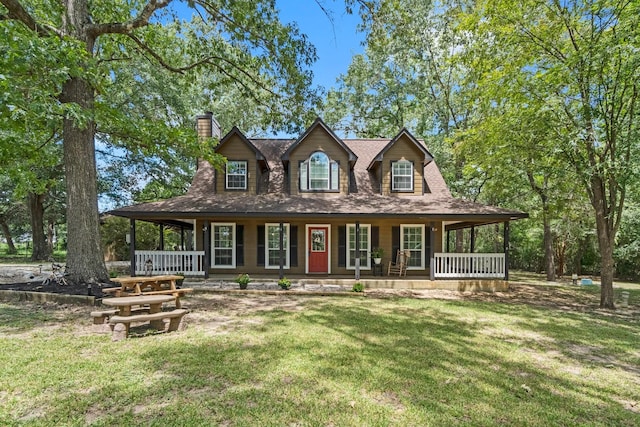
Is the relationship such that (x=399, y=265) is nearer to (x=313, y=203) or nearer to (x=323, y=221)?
(x=323, y=221)

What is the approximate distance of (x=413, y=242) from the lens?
43.8 ft

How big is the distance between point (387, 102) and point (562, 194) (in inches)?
510

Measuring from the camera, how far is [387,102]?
76.5ft

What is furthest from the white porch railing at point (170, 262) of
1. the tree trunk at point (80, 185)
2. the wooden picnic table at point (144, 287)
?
the wooden picnic table at point (144, 287)

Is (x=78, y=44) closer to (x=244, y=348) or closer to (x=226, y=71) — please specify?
(x=226, y=71)

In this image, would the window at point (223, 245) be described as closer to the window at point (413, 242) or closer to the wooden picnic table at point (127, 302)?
the window at point (413, 242)

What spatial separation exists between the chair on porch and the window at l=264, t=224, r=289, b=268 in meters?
4.19

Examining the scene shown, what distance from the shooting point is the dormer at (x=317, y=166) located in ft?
45.1

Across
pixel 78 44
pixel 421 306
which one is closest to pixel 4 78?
pixel 78 44

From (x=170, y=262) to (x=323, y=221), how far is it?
19.4ft

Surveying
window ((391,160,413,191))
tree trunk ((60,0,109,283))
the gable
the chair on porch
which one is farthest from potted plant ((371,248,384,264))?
tree trunk ((60,0,109,283))

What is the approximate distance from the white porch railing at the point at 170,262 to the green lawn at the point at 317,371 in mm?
4651

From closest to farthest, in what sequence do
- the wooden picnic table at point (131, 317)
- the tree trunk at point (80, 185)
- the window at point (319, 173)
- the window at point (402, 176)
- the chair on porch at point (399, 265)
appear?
the wooden picnic table at point (131, 317) → the tree trunk at point (80, 185) → the chair on porch at point (399, 265) → the window at point (319, 173) → the window at point (402, 176)

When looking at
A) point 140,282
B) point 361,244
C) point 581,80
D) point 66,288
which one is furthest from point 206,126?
point 581,80
